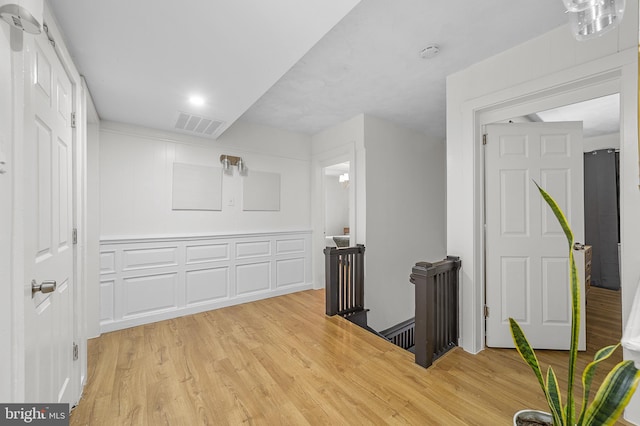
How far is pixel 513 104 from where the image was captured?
2.15 m

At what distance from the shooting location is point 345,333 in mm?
2635

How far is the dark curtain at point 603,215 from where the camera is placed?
4.12 metres

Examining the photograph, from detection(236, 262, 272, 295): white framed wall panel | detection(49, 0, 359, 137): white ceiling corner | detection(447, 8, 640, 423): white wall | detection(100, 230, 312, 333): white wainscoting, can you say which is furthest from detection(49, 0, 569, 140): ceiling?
detection(236, 262, 272, 295): white framed wall panel

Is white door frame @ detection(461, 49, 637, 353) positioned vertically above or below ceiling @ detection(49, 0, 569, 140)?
below

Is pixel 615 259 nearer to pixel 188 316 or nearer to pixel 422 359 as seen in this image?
pixel 422 359

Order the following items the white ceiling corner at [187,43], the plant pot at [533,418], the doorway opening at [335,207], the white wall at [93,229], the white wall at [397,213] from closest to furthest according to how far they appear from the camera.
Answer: the plant pot at [533,418], the white ceiling corner at [187,43], the white wall at [93,229], the white wall at [397,213], the doorway opening at [335,207]

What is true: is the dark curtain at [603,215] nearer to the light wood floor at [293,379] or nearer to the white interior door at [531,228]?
the light wood floor at [293,379]

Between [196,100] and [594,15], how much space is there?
2561 mm

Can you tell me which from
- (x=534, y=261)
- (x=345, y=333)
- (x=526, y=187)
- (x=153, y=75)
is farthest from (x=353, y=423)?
(x=153, y=75)

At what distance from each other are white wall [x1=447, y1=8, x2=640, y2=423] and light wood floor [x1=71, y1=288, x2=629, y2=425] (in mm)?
573

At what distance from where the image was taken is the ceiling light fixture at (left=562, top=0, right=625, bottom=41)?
2.81ft

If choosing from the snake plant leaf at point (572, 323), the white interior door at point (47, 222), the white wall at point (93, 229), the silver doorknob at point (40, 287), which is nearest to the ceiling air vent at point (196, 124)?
the white wall at point (93, 229)

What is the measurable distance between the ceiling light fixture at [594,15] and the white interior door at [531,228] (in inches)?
58.3

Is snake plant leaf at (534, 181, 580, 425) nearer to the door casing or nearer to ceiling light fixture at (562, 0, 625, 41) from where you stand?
ceiling light fixture at (562, 0, 625, 41)
